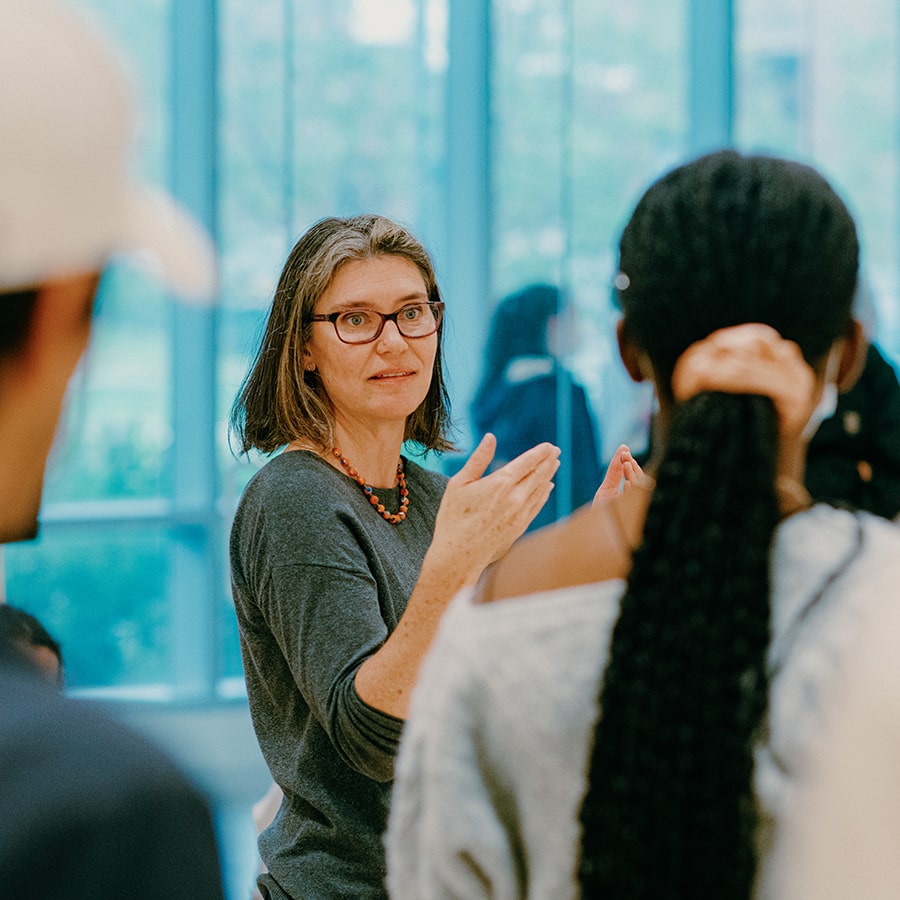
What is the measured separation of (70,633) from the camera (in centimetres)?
458

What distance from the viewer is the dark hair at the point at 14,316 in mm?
445

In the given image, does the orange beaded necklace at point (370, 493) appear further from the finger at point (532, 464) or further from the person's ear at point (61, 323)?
the person's ear at point (61, 323)

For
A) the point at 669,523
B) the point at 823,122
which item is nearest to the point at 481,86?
the point at 823,122

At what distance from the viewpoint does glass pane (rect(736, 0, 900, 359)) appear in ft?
16.3

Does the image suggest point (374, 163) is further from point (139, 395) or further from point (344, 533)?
point (344, 533)

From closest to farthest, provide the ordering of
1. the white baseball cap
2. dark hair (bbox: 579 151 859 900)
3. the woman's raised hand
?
1. the white baseball cap
2. dark hair (bbox: 579 151 859 900)
3. the woman's raised hand

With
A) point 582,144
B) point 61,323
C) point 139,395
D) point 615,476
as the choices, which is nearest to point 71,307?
point 61,323

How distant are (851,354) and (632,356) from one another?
18 cm

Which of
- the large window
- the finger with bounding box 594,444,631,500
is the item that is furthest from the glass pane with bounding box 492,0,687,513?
the finger with bounding box 594,444,631,500

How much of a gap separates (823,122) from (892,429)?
310 cm

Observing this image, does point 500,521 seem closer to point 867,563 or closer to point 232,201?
point 867,563

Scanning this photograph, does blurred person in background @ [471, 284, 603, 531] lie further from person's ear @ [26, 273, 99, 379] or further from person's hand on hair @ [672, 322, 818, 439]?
person's ear @ [26, 273, 99, 379]

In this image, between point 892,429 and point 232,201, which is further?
point 232,201

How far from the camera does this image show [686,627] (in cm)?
78
